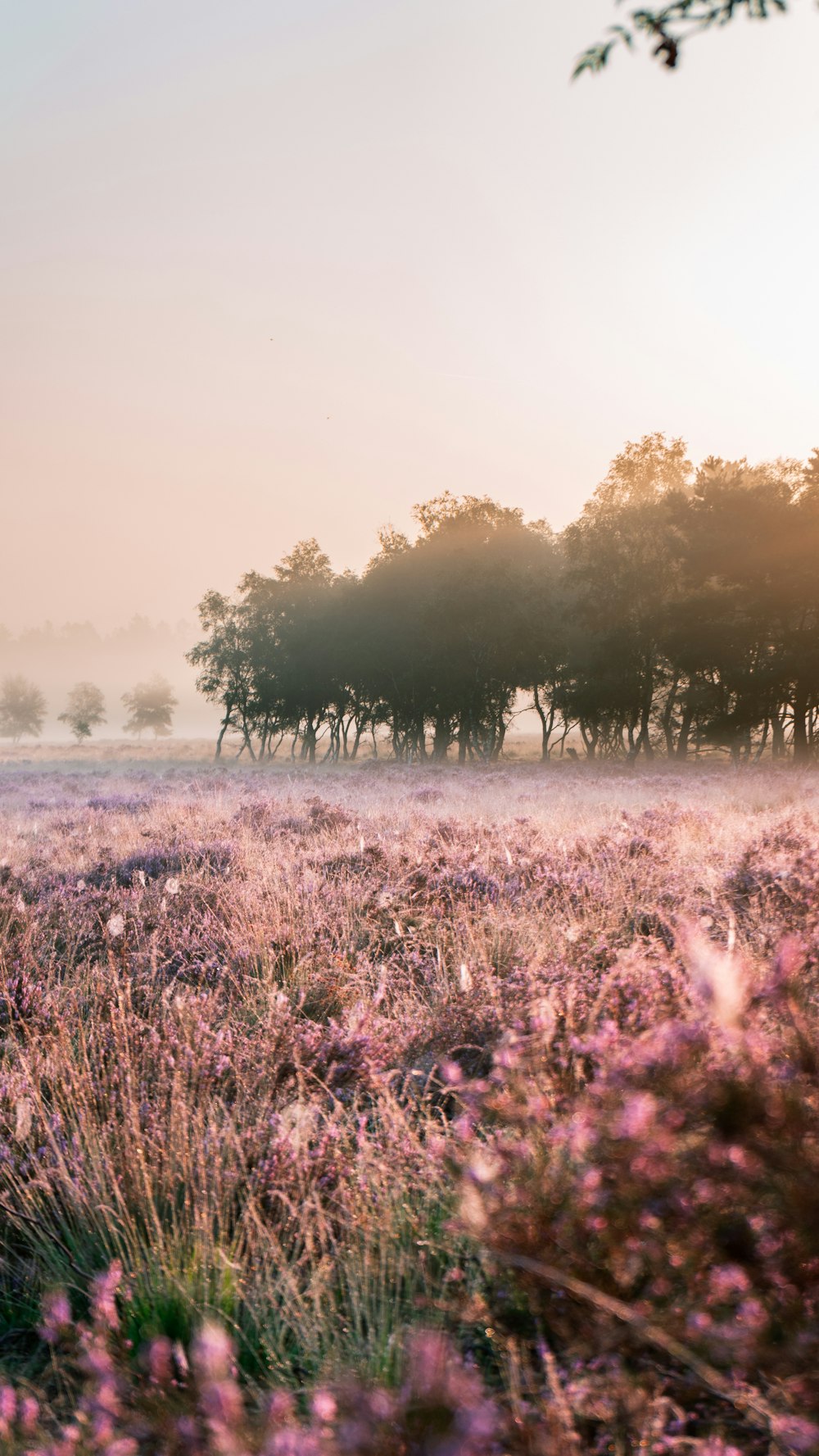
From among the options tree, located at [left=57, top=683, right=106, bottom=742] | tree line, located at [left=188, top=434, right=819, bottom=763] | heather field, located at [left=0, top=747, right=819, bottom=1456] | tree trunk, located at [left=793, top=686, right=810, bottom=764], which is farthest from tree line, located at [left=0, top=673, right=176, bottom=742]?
heather field, located at [left=0, top=747, right=819, bottom=1456]

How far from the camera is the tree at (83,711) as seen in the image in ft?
350

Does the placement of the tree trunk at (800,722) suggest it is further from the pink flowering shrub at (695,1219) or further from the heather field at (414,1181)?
the pink flowering shrub at (695,1219)

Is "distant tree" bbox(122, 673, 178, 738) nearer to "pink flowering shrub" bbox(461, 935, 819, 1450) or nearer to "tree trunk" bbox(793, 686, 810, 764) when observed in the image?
"tree trunk" bbox(793, 686, 810, 764)

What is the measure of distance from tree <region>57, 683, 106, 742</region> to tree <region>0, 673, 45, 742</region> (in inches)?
285

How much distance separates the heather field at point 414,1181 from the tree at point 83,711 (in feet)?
363

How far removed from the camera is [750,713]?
3878 cm

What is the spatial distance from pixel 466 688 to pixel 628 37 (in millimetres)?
44851

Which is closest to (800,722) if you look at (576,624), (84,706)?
(576,624)

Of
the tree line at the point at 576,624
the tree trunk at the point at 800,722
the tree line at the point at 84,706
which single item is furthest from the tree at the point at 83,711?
the tree trunk at the point at 800,722

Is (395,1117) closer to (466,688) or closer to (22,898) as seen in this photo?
(22,898)

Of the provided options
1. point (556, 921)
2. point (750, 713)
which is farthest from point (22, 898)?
point (750, 713)

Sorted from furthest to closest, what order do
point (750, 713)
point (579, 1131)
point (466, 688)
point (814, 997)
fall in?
point (466, 688) < point (750, 713) < point (814, 997) < point (579, 1131)

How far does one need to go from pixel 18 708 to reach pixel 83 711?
16.2 meters

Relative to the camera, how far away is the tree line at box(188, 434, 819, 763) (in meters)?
36.0
